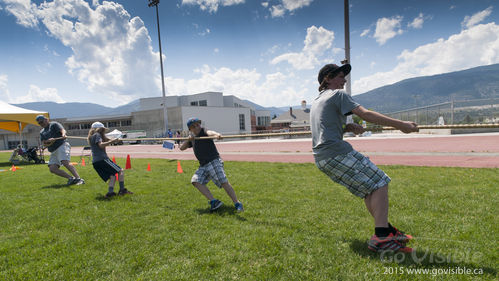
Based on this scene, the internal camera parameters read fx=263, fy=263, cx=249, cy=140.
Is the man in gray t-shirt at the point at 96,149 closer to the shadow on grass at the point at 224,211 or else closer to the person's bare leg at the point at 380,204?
the shadow on grass at the point at 224,211

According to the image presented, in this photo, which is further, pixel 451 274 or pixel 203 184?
pixel 203 184

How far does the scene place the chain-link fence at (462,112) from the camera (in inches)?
841

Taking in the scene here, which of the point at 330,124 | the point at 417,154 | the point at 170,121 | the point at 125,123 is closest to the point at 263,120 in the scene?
the point at 170,121

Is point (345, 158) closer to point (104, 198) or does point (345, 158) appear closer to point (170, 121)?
point (104, 198)

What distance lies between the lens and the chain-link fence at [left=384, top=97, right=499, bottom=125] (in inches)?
841

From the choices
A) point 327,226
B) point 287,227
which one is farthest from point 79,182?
point 327,226

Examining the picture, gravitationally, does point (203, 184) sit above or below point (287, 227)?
above

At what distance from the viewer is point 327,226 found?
12.2ft

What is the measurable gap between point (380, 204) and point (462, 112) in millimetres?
26334

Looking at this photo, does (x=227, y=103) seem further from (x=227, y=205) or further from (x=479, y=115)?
(x=227, y=205)

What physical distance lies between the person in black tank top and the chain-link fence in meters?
24.1

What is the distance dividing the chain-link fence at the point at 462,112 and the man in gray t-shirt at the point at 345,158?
23954 millimetres

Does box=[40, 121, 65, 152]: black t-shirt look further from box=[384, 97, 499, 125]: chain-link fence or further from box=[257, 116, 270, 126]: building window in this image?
box=[257, 116, 270, 126]: building window

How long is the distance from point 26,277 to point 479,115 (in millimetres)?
28914
